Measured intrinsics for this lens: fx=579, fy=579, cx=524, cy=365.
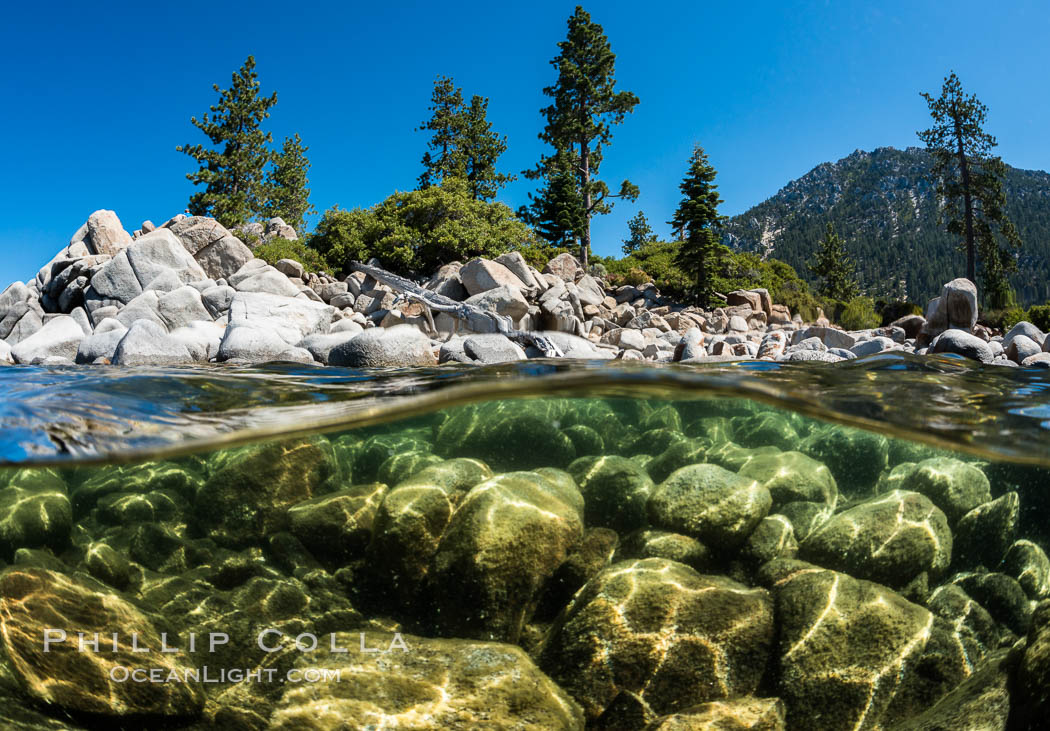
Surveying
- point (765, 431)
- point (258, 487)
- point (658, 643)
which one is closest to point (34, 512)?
point (258, 487)

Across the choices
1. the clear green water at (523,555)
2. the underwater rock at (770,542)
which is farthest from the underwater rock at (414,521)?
the underwater rock at (770,542)

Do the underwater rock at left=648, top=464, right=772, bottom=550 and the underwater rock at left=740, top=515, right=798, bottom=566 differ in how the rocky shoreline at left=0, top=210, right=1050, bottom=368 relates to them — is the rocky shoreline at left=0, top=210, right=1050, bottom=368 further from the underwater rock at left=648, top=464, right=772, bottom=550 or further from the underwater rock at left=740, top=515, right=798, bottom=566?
the underwater rock at left=740, top=515, right=798, bottom=566

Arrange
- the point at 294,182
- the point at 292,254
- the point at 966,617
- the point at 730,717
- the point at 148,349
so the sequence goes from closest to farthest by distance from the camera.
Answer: the point at 730,717 < the point at 966,617 < the point at 148,349 < the point at 292,254 < the point at 294,182

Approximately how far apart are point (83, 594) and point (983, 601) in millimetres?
5663

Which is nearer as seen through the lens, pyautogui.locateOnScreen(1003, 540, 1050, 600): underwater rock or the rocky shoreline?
pyautogui.locateOnScreen(1003, 540, 1050, 600): underwater rock

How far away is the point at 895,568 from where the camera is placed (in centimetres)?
380

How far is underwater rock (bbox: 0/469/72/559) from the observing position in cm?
384

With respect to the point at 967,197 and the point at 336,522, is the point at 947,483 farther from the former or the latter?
the point at 967,197

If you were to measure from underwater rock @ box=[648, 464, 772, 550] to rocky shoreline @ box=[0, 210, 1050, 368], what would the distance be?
15.3 feet

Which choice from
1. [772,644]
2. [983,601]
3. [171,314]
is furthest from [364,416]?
[171,314]

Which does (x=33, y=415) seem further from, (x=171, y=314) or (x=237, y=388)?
(x=171, y=314)

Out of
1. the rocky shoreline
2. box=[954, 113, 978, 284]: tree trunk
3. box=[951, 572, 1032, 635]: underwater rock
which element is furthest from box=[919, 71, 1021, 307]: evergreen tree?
box=[951, 572, 1032, 635]: underwater rock

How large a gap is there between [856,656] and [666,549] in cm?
116

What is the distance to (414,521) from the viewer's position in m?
3.82
